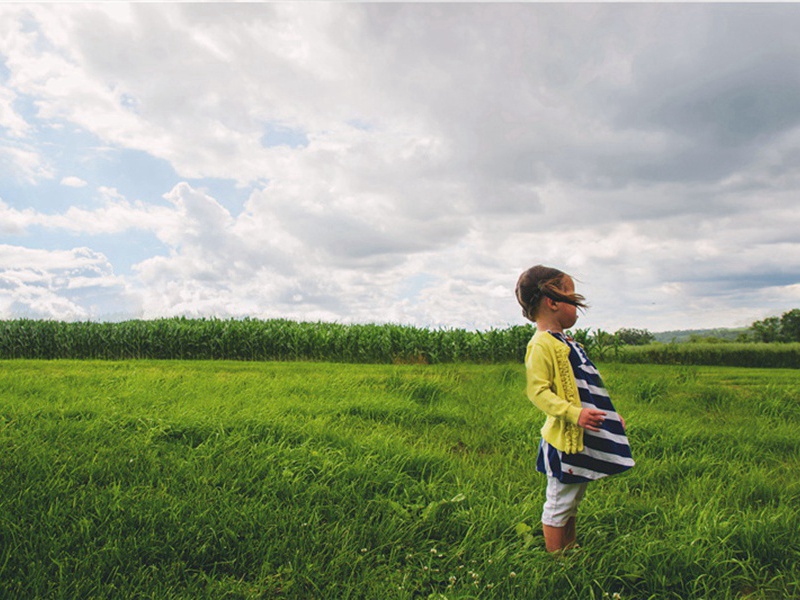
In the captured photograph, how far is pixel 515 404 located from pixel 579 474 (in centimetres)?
456

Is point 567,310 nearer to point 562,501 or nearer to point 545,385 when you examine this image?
point 545,385

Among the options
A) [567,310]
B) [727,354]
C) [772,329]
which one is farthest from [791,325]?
[567,310]

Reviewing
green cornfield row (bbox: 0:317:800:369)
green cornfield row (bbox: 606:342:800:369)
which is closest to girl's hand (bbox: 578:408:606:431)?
green cornfield row (bbox: 0:317:800:369)

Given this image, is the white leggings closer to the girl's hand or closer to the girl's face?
the girl's hand

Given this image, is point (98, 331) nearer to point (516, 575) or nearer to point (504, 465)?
point (504, 465)

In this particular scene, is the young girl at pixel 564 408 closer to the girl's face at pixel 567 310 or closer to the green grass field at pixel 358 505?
the girl's face at pixel 567 310

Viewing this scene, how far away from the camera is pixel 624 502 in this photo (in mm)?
4359

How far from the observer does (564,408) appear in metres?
Result: 3.21

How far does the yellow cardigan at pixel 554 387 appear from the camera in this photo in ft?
10.8

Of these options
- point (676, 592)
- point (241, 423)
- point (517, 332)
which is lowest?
point (676, 592)

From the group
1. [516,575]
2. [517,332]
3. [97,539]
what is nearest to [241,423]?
[97,539]

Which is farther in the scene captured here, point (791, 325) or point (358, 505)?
point (791, 325)

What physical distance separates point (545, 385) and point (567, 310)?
0.51 m

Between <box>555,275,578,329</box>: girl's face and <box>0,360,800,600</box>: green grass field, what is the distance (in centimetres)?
148
